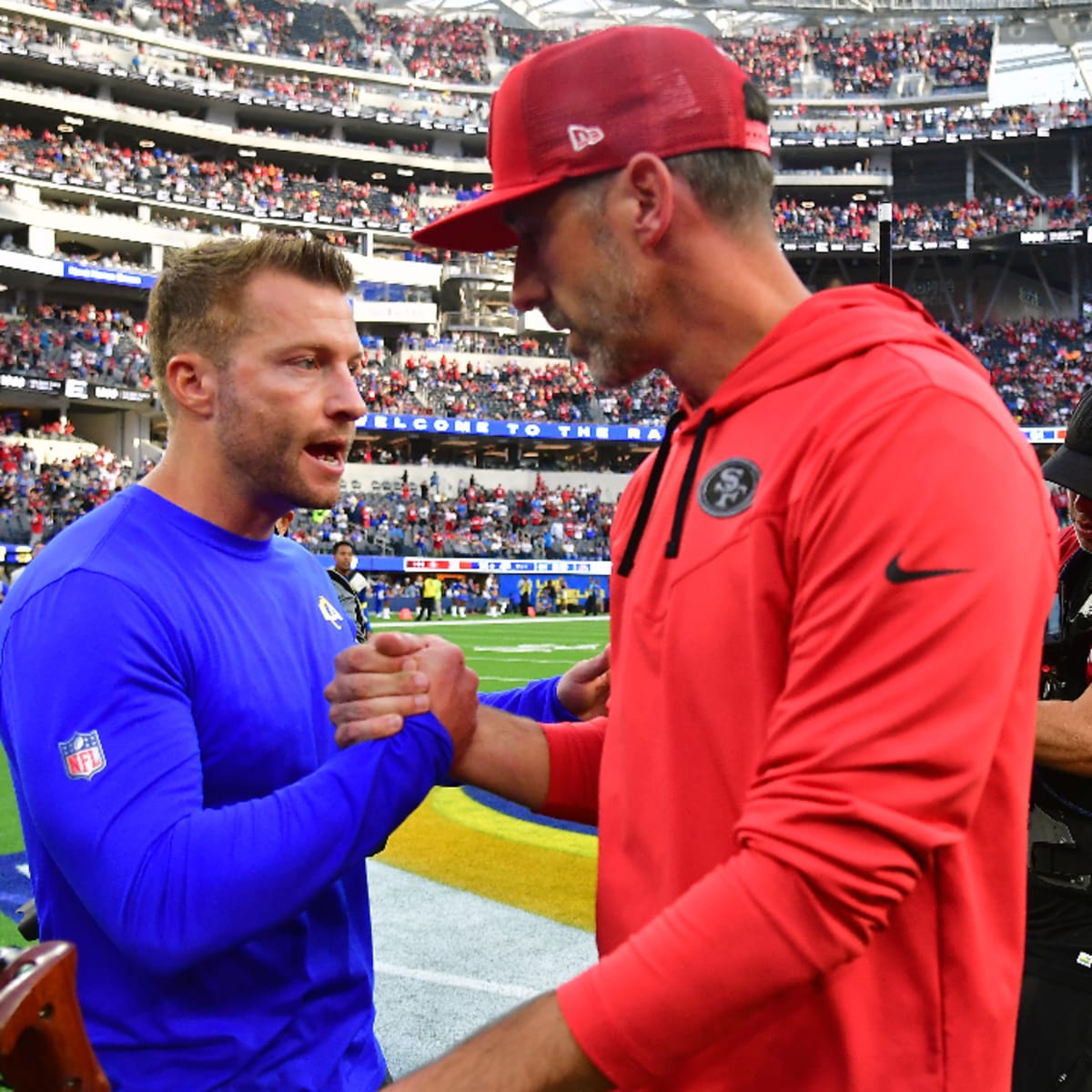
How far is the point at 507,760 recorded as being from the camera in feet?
7.05

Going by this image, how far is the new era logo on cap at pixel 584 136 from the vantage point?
5.31 ft

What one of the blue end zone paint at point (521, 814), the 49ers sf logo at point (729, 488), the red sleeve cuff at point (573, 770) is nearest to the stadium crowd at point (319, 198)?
the blue end zone paint at point (521, 814)

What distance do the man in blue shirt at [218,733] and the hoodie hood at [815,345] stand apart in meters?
0.70

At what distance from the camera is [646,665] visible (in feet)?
5.17

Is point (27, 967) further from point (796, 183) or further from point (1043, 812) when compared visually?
point (796, 183)

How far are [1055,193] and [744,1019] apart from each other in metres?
65.0

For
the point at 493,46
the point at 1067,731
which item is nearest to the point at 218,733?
the point at 1067,731

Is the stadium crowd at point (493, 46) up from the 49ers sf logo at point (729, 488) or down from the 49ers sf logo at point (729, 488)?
up

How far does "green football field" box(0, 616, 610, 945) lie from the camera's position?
9078mm

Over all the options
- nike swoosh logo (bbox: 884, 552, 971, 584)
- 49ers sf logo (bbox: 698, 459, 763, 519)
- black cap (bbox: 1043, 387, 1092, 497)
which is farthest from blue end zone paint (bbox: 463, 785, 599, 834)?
nike swoosh logo (bbox: 884, 552, 971, 584)

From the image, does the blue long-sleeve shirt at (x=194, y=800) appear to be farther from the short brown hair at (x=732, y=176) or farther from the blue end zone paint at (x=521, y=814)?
the blue end zone paint at (x=521, y=814)

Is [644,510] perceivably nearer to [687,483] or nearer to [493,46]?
[687,483]

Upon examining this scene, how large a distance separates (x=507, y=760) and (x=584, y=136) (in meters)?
1.09

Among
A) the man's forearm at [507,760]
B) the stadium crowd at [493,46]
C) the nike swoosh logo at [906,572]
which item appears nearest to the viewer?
the nike swoosh logo at [906,572]
